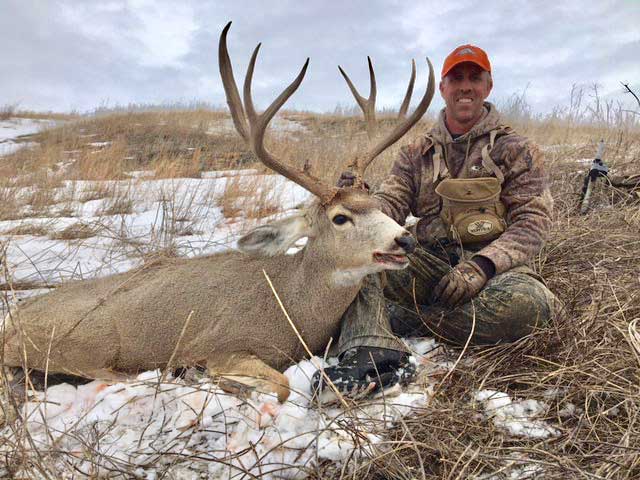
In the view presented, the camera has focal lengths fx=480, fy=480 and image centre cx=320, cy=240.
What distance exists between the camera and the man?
2.88 metres

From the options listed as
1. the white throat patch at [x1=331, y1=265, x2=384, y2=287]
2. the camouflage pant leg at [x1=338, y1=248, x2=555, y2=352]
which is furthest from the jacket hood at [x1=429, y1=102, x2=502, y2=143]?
the white throat patch at [x1=331, y1=265, x2=384, y2=287]

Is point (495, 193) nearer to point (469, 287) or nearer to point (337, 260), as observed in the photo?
point (469, 287)

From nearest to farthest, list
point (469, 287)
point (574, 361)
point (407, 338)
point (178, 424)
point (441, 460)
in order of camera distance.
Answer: point (441, 460) < point (178, 424) < point (574, 361) < point (469, 287) < point (407, 338)

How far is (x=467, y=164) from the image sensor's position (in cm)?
357

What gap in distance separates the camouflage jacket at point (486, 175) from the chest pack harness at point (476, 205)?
0.07 metres

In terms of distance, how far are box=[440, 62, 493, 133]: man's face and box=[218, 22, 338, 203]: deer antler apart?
4.46 feet

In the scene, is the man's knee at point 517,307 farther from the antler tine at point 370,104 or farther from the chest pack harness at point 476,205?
the antler tine at point 370,104

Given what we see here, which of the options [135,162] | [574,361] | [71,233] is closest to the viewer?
[574,361]

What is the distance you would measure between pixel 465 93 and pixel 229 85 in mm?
1887

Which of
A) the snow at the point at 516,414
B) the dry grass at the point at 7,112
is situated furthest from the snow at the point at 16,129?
the snow at the point at 516,414

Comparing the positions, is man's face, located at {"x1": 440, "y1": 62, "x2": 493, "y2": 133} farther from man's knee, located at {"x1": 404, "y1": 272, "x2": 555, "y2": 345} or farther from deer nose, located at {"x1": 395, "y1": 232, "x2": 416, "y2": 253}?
deer nose, located at {"x1": 395, "y1": 232, "x2": 416, "y2": 253}

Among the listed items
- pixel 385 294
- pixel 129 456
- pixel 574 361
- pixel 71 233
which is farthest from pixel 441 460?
pixel 71 233

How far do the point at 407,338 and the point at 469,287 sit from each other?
0.59 m

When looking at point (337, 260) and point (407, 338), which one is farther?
point (407, 338)
